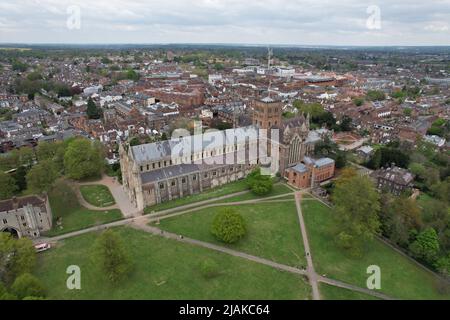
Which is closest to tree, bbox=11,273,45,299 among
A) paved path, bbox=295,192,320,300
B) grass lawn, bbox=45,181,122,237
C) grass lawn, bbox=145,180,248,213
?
grass lawn, bbox=45,181,122,237

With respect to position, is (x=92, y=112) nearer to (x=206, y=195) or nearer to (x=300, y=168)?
(x=206, y=195)

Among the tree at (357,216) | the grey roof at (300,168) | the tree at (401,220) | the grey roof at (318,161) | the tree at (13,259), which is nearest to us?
the tree at (13,259)

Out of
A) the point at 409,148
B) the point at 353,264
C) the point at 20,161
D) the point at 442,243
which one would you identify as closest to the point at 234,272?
the point at 353,264

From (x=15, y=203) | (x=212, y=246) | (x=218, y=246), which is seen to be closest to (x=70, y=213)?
(x=15, y=203)

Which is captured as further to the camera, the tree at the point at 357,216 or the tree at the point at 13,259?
the tree at the point at 357,216

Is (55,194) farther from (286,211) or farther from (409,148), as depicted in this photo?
(409,148)

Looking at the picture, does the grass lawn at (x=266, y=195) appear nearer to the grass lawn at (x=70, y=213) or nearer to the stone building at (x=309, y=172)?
the stone building at (x=309, y=172)

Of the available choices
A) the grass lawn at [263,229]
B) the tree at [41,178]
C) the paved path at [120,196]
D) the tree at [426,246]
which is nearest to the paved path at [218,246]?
the grass lawn at [263,229]
